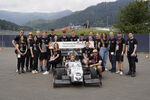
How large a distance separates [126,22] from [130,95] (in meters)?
25.8

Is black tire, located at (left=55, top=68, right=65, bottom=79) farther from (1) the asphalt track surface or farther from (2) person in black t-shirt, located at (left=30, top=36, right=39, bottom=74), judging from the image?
(2) person in black t-shirt, located at (left=30, top=36, right=39, bottom=74)

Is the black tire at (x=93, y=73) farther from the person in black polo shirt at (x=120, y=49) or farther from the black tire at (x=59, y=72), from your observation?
the person in black polo shirt at (x=120, y=49)

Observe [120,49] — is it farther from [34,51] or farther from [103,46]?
[34,51]

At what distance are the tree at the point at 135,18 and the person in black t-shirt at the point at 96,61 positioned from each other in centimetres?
2209

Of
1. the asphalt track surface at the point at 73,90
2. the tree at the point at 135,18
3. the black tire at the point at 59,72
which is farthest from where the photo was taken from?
the tree at the point at 135,18

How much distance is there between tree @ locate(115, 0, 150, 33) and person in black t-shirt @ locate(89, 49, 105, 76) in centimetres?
2209

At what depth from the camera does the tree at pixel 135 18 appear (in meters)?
30.2

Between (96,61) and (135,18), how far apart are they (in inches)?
924

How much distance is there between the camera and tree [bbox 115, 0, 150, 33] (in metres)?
30.2

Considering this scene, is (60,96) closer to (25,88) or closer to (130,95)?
(25,88)

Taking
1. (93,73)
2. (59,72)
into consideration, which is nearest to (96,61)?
(93,73)

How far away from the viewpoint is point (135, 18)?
3120cm

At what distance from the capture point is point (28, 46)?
11.3 m

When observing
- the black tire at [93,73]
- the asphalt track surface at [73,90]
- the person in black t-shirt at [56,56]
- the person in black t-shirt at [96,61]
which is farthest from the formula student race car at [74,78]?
the person in black t-shirt at [56,56]
